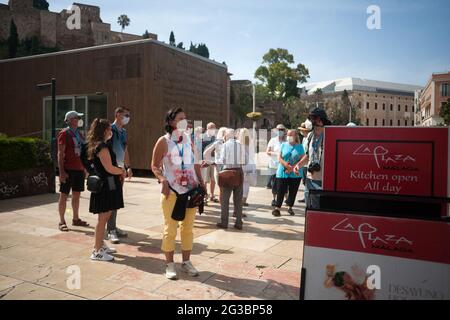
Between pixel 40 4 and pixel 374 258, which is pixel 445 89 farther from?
pixel 40 4

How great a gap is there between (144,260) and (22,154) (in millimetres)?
5882

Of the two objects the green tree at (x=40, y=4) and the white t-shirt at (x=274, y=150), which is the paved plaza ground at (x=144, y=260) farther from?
the green tree at (x=40, y=4)

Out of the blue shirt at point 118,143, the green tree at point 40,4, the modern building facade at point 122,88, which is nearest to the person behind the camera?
the blue shirt at point 118,143

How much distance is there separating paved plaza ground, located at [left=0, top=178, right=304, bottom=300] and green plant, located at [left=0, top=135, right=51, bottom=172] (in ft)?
4.39

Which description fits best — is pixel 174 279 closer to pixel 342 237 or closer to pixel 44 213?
pixel 342 237

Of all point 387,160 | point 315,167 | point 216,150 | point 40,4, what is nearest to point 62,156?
point 216,150

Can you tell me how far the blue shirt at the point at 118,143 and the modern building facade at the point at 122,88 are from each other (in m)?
8.12

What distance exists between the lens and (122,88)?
14.1 m

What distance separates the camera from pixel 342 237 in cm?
228

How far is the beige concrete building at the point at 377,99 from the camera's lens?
330 feet

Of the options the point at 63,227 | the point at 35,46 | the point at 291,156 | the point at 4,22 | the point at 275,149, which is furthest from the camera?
the point at 4,22

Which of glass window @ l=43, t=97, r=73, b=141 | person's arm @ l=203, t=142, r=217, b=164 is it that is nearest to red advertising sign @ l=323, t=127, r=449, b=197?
person's arm @ l=203, t=142, r=217, b=164

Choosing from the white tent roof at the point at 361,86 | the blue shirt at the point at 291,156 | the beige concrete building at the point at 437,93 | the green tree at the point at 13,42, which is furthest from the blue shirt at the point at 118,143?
the white tent roof at the point at 361,86
